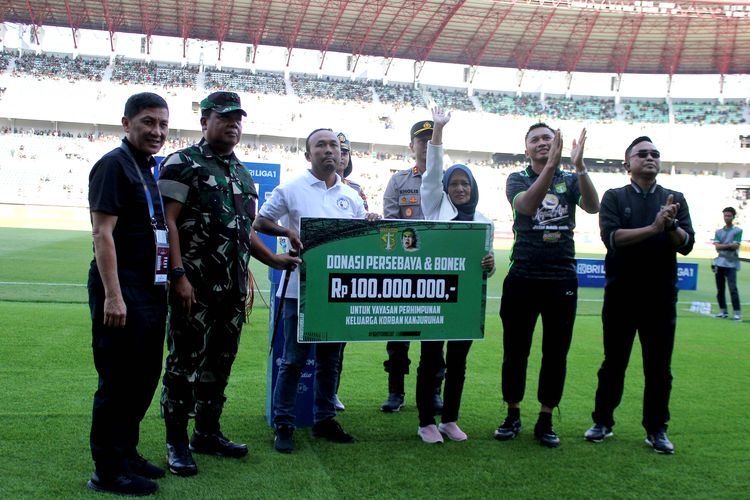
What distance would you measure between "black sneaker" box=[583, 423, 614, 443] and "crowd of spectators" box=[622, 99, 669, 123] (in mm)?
51475

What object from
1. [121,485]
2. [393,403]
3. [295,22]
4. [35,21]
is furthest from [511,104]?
[121,485]

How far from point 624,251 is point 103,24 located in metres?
48.5

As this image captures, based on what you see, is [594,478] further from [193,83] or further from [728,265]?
[193,83]

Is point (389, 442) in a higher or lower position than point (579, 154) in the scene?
lower

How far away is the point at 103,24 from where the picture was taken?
150 feet

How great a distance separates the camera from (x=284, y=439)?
4.01 meters

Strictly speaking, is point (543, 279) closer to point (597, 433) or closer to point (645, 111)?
point (597, 433)

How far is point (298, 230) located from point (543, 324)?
1.72 metres

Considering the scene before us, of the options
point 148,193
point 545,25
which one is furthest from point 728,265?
point 545,25

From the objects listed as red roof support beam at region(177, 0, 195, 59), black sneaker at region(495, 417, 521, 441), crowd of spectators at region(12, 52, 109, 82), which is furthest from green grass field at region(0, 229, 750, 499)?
crowd of spectators at region(12, 52, 109, 82)

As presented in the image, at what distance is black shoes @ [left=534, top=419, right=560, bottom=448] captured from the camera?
427 cm

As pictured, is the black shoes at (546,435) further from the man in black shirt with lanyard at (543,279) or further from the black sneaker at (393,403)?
the black sneaker at (393,403)

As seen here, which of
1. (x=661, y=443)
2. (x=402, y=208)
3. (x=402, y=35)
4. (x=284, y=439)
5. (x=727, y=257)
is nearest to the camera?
(x=284, y=439)

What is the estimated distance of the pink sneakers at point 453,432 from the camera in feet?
14.2
